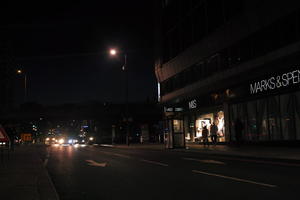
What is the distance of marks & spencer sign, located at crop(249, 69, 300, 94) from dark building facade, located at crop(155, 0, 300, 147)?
6cm

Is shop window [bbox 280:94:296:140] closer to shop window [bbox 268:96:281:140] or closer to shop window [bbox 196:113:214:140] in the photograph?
shop window [bbox 268:96:281:140]

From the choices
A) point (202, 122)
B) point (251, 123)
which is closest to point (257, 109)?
point (251, 123)

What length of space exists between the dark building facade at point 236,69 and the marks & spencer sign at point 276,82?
0.06 m

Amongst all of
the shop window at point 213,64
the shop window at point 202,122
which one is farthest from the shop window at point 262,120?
the shop window at point 202,122

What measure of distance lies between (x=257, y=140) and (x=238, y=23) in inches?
353

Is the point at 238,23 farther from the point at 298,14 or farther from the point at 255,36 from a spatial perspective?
the point at 298,14

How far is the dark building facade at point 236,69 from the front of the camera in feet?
76.1

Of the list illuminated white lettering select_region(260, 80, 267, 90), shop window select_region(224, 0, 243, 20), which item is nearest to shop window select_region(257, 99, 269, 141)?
illuminated white lettering select_region(260, 80, 267, 90)

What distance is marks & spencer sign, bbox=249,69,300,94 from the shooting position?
2116cm

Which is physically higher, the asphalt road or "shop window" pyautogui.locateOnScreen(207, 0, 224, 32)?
"shop window" pyautogui.locateOnScreen(207, 0, 224, 32)

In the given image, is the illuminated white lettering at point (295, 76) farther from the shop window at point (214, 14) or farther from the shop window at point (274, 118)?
the shop window at point (214, 14)

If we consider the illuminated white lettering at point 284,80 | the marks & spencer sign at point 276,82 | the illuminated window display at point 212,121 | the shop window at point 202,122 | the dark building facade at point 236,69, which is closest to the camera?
the marks & spencer sign at point 276,82

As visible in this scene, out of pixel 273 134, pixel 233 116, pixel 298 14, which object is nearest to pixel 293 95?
pixel 273 134

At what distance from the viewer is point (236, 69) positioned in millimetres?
28844
